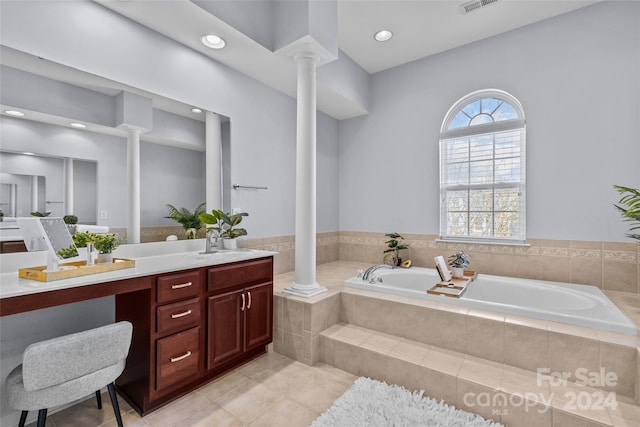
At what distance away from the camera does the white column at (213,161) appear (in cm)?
271

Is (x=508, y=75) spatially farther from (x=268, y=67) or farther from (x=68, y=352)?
(x=68, y=352)

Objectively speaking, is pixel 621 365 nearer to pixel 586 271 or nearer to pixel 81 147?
pixel 586 271

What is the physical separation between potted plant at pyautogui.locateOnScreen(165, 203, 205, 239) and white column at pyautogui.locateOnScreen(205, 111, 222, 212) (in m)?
0.12

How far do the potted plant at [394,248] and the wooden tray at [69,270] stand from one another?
279 cm

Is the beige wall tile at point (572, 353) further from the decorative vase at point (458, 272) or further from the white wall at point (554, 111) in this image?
the white wall at point (554, 111)

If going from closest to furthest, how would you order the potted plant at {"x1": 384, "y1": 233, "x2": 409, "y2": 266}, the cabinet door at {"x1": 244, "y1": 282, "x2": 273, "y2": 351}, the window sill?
the cabinet door at {"x1": 244, "y1": 282, "x2": 273, "y2": 351}
the window sill
the potted plant at {"x1": 384, "y1": 233, "x2": 409, "y2": 266}

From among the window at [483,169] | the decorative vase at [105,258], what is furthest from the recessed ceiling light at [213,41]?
the window at [483,169]

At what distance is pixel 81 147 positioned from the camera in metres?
1.93

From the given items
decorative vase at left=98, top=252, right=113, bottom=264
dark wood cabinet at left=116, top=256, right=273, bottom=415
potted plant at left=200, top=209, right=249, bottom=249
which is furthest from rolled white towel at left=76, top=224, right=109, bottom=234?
potted plant at left=200, top=209, right=249, bottom=249

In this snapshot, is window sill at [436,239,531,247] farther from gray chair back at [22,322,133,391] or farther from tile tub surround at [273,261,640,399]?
gray chair back at [22,322,133,391]

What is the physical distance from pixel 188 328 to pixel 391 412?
1374mm

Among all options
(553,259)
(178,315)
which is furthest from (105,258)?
(553,259)

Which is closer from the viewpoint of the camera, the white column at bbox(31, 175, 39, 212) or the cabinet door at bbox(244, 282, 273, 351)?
the white column at bbox(31, 175, 39, 212)

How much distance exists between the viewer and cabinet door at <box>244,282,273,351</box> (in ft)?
7.58
